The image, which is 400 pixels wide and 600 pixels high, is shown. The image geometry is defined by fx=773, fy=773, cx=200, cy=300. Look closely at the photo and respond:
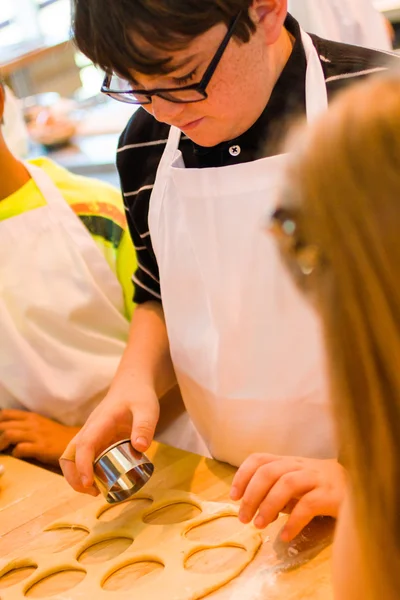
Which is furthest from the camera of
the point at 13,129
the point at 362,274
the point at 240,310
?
the point at 13,129

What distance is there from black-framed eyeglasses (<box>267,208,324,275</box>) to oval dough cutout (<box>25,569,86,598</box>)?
0.57 meters

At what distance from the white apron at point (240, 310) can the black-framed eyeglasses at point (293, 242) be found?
0.41 meters

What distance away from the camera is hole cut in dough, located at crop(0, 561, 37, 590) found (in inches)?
37.3

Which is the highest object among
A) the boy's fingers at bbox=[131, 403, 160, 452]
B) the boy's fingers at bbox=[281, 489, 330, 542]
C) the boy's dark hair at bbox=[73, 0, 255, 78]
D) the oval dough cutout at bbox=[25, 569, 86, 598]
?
the boy's dark hair at bbox=[73, 0, 255, 78]

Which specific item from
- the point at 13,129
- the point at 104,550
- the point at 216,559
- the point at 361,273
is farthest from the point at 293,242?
the point at 13,129

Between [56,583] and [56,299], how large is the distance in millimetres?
631

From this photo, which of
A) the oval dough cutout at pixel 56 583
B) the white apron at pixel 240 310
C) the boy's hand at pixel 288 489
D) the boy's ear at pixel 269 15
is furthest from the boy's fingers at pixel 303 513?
the boy's ear at pixel 269 15

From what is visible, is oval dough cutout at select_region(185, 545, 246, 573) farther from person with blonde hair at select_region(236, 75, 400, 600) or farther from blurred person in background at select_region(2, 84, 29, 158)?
blurred person in background at select_region(2, 84, 29, 158)

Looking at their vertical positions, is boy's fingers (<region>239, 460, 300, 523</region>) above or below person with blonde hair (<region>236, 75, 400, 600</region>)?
below

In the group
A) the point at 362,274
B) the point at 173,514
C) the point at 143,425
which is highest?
the point at 362,274

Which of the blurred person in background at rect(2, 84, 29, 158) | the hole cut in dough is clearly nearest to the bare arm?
the hole cut in dough

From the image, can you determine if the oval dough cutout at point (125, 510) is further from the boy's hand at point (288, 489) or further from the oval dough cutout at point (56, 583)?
the boy's hand at point (288, 489)

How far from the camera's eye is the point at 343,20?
1.51 meters

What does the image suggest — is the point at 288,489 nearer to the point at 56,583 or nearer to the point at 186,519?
the point at 186,519
